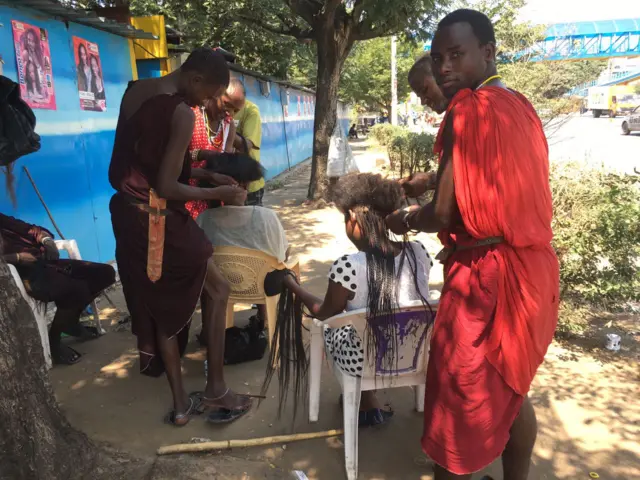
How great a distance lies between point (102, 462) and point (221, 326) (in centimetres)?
85

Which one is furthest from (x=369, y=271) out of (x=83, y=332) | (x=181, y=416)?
(x=83, y=332)

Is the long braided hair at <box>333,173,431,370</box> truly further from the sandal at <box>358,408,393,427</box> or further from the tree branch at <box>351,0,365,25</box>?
the tree branch at <box>351,0,365,25</box>

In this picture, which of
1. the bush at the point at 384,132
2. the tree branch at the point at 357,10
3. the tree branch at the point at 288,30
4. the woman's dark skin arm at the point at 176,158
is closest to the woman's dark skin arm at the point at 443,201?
the woman's dark skin arm at the point at 176,158

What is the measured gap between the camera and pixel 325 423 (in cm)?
276

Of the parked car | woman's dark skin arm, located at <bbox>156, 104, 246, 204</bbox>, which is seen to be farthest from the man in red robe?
the parked car

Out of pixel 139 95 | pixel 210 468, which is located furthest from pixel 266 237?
pixel 210 468

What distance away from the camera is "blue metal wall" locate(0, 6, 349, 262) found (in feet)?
14.0

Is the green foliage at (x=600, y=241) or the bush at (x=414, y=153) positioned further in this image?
the bush at (x=414, y=153)

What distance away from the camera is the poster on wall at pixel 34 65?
4172 mm

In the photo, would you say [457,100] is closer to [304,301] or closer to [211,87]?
[304,301]

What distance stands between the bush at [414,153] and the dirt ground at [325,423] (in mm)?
7591

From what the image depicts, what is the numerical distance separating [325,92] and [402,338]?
767 centimetres

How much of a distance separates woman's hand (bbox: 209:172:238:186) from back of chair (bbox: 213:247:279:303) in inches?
14.9

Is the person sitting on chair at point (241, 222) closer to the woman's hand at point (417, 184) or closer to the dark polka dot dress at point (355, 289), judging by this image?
the dark polka dot dress at point (355, 289)
